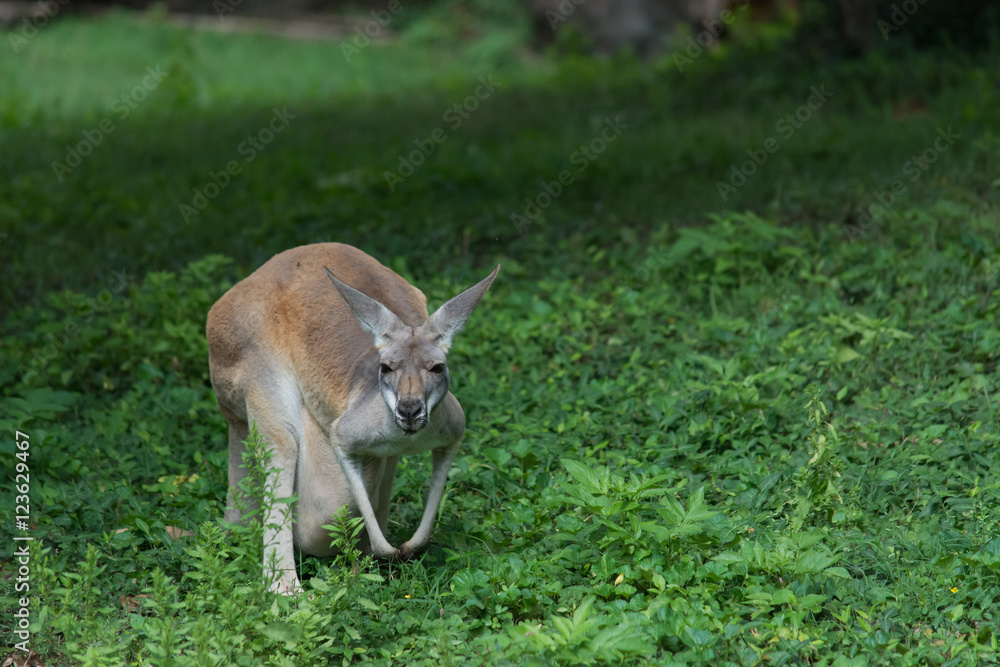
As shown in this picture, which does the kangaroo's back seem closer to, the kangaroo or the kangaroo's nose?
the kangaroo

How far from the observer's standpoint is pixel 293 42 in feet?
57.5

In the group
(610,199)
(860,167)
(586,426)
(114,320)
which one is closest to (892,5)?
(860,167)

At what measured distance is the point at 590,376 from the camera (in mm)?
5789

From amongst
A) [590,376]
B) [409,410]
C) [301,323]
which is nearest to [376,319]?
[409,410]

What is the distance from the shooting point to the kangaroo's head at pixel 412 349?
11.9ft

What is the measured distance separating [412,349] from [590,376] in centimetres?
219

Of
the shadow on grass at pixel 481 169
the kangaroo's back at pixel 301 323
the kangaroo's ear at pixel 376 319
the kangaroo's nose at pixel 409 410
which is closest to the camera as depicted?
the kangaroo's nose at pixel 409 410

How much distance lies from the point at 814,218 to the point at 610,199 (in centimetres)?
169

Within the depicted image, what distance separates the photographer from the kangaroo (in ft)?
12.5

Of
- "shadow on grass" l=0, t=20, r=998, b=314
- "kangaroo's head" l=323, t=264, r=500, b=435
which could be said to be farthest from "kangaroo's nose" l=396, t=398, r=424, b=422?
"shadow on grass" l=0, t=20, r=998, b=314

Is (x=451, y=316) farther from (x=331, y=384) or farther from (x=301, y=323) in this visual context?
(x=301, y=323)

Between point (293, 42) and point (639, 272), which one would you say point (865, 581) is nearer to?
point (639, 272)

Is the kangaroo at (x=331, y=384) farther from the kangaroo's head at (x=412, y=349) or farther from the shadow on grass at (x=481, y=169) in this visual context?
the shadow on grass at (x=481, y=169)

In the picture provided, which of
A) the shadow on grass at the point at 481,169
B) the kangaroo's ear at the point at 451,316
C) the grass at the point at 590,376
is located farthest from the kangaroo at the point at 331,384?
the shadow on grass at the point at 481,169
